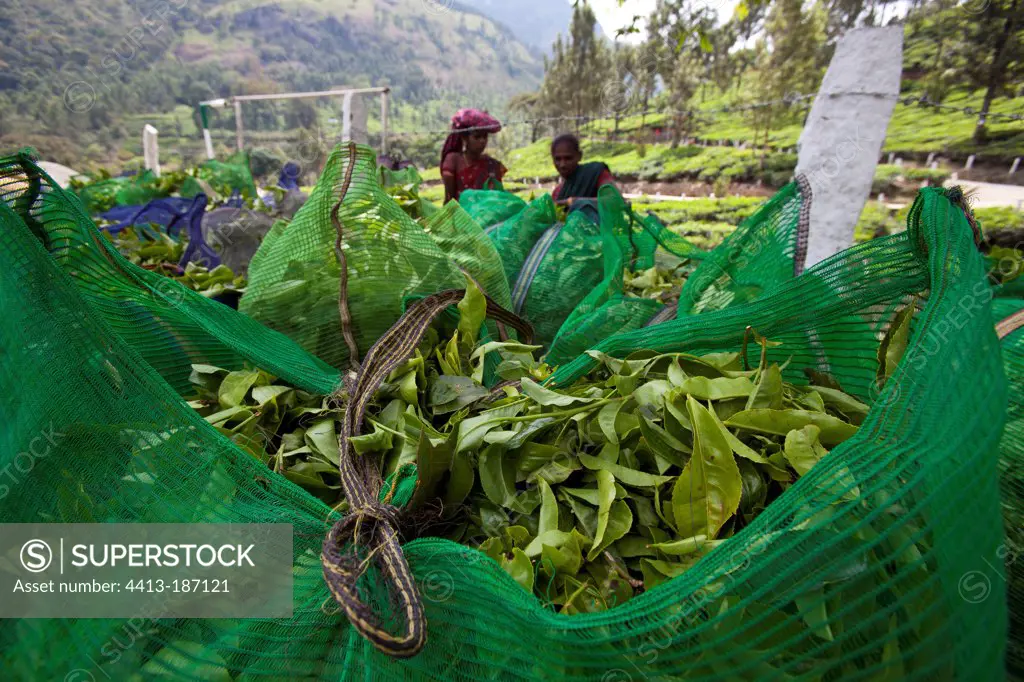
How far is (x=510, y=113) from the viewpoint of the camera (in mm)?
46438

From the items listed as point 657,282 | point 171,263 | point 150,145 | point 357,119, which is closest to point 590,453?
point 657,282

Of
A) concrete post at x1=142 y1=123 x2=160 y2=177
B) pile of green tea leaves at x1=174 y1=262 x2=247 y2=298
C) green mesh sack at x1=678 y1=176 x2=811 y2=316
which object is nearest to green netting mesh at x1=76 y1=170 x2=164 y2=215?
pile of green tea leaves at x1=174 y1=262 x2=247 y2=298

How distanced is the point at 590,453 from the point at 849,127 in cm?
359

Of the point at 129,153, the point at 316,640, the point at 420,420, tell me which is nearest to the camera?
the point at 316,640

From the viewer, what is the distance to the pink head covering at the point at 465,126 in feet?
13.3

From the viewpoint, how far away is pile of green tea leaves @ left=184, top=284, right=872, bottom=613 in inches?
31.5

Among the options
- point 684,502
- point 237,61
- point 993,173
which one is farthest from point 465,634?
point 237,61

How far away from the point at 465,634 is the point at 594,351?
631 millimetres

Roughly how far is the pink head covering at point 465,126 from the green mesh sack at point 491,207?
1376 mm

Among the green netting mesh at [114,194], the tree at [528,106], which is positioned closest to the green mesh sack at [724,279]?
the green netting mesh at [114,194]

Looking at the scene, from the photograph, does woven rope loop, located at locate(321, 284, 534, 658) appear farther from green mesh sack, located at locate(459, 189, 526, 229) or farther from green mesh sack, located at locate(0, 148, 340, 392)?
green mesh sack, located at locate(459, 189, 526, 229)

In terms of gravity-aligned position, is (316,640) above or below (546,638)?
below

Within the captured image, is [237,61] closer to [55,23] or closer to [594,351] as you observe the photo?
[55,23]

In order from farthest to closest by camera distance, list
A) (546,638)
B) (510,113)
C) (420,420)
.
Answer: (510,113), (420,420), (546,638)
